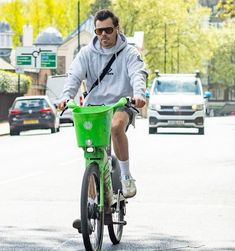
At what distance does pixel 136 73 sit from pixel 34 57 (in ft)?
213

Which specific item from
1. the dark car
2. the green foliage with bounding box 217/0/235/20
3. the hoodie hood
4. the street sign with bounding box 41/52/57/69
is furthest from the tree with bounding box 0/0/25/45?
the hoodie hood

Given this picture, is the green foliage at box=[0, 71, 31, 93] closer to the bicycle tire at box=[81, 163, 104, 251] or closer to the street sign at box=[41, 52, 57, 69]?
the street sign at box=[41, 52, 57, 69]

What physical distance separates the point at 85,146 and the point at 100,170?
0.77ft

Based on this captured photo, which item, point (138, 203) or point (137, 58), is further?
point (138, 203)

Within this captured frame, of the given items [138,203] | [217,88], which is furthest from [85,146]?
[217,88]

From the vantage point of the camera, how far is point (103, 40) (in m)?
8.52

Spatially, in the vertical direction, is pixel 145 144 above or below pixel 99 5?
below

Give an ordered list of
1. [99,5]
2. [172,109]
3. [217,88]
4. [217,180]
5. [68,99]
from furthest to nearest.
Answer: [217,88] → [99,5] → [172,109] → [217,180] → [68,99]

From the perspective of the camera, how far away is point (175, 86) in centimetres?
3694

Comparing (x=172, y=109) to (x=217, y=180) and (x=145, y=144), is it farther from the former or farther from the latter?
(x=217, y=180)

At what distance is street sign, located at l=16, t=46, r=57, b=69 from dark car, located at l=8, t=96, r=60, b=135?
2888 cm

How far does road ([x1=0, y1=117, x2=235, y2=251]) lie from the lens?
29.3 ft

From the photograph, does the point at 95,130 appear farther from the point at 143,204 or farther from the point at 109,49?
the point at 143,204

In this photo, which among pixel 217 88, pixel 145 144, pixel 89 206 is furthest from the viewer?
pixel 217 88
